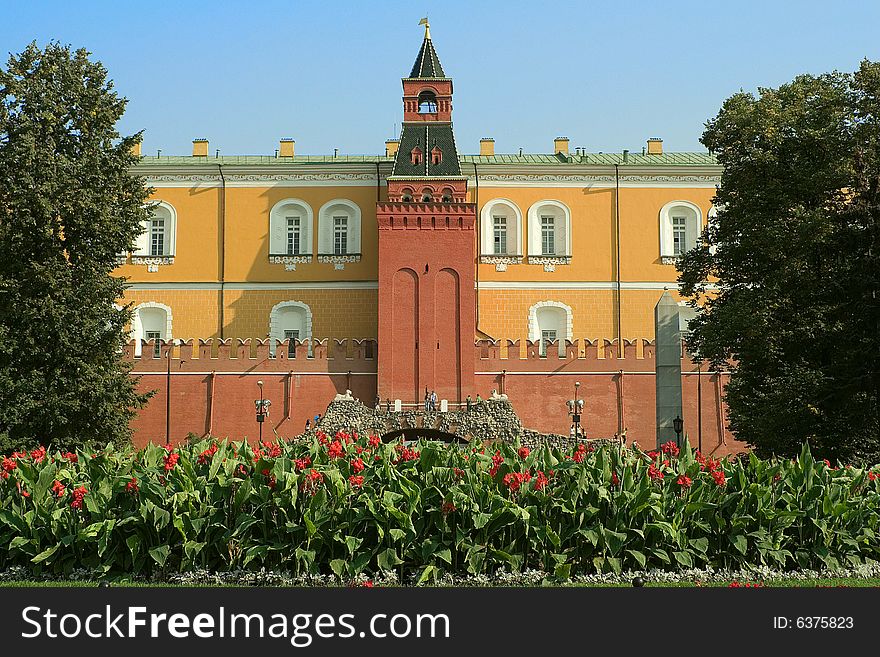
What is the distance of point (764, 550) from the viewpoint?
39.1 ft

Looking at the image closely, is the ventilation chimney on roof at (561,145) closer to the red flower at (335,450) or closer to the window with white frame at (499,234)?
the window with white frame at (499,234)

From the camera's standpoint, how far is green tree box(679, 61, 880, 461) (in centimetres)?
2027

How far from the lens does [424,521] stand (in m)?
11.9

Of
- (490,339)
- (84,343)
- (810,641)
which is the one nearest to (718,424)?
(490,339)

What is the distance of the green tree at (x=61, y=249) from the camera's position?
75.3 ft

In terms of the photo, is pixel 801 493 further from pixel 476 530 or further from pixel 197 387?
pixel 197 387

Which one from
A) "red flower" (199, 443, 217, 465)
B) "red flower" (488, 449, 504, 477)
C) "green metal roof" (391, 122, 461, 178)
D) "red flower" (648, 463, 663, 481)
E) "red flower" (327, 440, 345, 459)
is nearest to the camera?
"red flower" (488, 449, 504, 477)

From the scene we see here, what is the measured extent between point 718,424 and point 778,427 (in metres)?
14.6

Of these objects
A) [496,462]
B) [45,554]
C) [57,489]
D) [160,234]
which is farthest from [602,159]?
[45,554]

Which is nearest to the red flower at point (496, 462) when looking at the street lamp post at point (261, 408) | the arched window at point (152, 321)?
the street lamp post at point (261, 408)

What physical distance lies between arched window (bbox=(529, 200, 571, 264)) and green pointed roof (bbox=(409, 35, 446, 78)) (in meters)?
6.23

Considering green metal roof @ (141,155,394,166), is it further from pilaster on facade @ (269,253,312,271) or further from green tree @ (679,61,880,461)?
green tree @ (679,61,880,461)

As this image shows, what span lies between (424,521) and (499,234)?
31.2 m

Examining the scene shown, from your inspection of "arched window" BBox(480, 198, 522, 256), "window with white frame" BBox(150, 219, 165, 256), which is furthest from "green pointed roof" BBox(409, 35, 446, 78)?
"window with white frame" BBox(150, 219, 165, 256)
